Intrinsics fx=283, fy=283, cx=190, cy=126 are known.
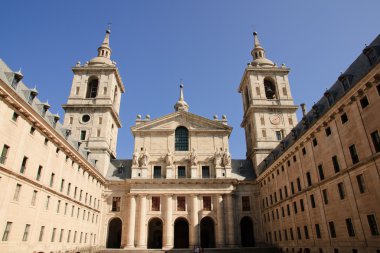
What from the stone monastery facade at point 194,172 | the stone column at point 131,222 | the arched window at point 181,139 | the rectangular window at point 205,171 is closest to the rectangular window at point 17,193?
the stone monastery facade at point 194,172

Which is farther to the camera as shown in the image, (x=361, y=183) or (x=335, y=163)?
(x=335, y=163)

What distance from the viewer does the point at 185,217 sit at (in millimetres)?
44375

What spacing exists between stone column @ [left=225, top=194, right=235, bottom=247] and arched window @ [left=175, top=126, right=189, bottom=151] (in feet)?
37.7

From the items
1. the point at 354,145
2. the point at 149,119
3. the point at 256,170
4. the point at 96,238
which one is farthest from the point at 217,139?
the point at 354,145

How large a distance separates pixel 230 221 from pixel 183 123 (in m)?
18.8

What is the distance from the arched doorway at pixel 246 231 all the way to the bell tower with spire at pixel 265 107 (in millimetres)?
8740

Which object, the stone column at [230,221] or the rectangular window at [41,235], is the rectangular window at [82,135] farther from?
the stone column at [230,221]

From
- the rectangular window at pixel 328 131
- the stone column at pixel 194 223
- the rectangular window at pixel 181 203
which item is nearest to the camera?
the rectangular window at pixel 328 131

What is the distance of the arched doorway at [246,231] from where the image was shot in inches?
1872

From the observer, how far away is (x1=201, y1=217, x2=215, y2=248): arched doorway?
48.0 meters

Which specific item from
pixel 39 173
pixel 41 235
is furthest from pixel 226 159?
pixel 41 235

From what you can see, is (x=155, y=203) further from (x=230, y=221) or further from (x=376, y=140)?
(x=376, y=140)

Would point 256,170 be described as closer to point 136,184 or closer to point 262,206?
point 262,206

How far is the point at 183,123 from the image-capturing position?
51906mm
